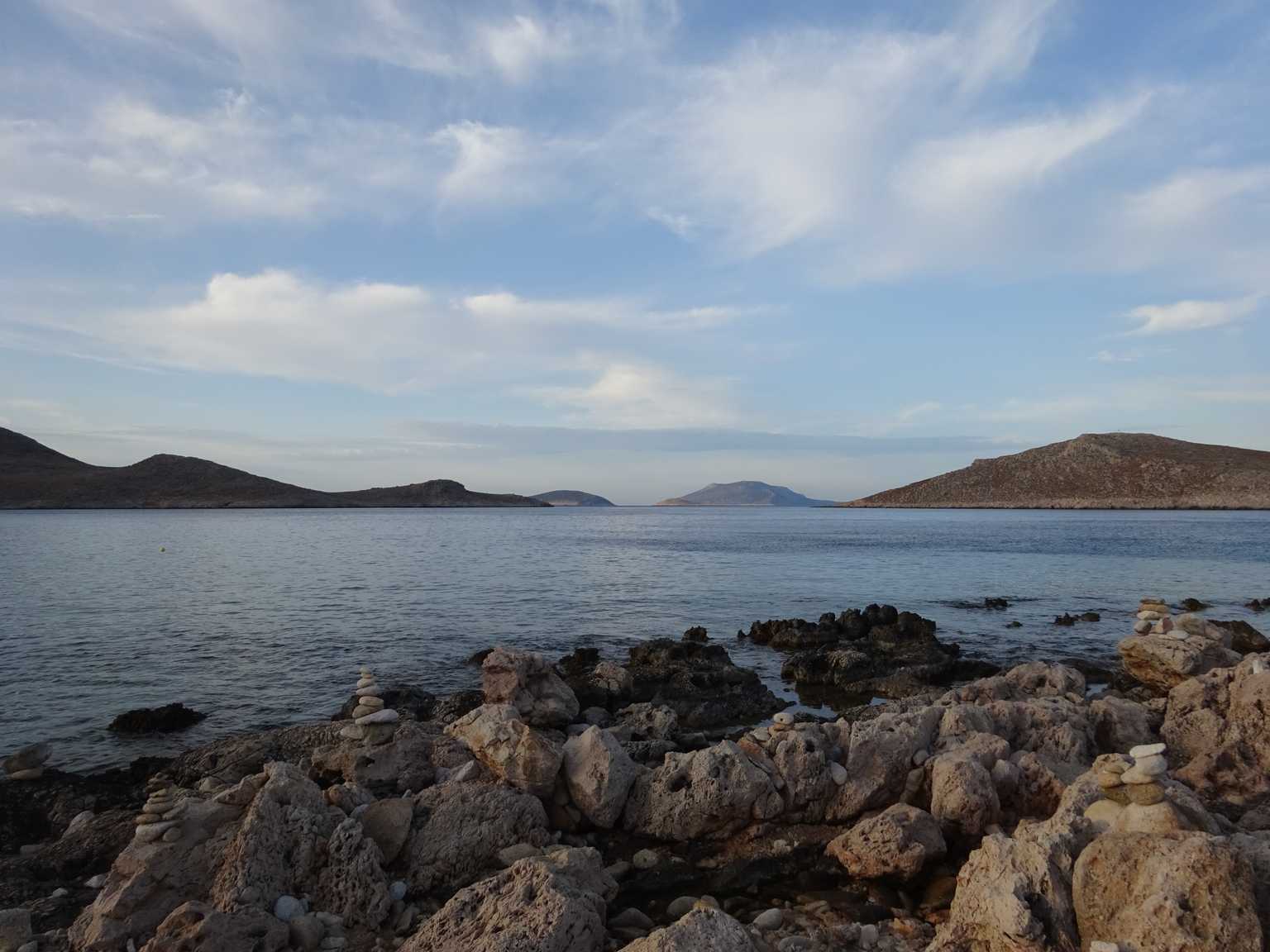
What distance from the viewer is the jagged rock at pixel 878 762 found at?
995 cm

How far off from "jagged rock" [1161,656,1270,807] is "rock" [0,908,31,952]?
43.8ft

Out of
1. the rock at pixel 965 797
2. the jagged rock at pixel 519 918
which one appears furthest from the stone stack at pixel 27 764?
the rock at pixel 965 797

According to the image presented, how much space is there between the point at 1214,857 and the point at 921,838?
10.8 ft

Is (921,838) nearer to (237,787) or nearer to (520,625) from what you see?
(237,787)

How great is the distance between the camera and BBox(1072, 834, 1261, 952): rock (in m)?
5.48

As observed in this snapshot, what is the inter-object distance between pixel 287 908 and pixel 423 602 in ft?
86.1

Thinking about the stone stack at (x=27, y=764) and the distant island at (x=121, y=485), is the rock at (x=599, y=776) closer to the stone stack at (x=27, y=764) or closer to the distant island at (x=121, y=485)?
the stone stack at (x=27, y=764)

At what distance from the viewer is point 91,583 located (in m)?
38.0

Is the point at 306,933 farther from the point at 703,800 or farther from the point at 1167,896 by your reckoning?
the point at 1167,896

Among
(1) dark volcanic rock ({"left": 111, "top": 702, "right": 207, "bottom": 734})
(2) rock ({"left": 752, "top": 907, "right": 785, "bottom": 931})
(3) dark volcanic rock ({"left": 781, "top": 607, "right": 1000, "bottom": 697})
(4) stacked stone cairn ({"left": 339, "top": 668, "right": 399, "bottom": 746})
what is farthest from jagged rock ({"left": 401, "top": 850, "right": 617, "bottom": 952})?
(3) dark volcanic rock ({"left": 781, "top": 607, "right": 1000, "bottom": 697})

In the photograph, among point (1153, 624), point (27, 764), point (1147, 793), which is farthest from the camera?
point (1153, 624)

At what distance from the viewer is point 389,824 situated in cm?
868

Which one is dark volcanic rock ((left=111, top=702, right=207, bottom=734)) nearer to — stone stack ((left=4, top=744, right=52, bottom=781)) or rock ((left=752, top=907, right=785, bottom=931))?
stone stack ((left=4, top=744, right=52, bottom=781))

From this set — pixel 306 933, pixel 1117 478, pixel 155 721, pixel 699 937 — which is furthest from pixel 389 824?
pixel 1117 478
